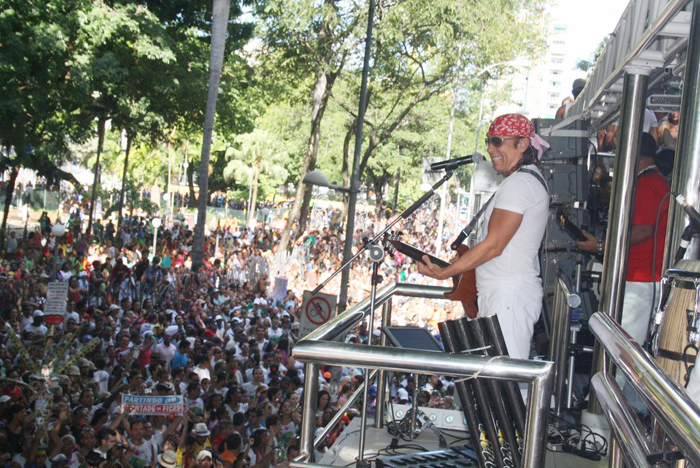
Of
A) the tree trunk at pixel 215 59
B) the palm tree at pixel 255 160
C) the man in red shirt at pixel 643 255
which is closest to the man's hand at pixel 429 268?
the man in red shirt at pixel 643 255

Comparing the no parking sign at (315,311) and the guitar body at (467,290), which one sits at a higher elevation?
the guitar body at (467,290)

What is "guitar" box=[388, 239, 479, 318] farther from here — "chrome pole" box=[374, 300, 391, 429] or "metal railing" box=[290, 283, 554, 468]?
"metal railing" box=[290, 283, 554, 468]

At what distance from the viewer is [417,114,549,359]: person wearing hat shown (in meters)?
3.63

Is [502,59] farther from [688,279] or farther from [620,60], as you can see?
[688,279]

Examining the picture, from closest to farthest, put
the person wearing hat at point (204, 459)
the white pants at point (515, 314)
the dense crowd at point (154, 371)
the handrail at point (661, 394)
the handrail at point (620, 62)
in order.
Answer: the handrail at point (661, 394) < the handrail at point (620, 62) < the white pants at point (515, 314) < the person wearing hat at point (204, 459) < the dense crowd at point (154, 371)

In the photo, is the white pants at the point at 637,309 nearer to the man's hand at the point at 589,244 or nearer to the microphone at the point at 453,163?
the man's hand at the point at 589,244

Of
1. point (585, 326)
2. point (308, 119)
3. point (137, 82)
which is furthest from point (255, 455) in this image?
point (308, 119)

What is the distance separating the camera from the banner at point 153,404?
8.94 metres

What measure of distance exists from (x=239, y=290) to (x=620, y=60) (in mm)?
18705

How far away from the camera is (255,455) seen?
29.2 feet

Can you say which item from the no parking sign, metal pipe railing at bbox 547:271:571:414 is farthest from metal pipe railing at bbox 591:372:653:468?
the no parking sign

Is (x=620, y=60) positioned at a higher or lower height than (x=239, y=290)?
higher

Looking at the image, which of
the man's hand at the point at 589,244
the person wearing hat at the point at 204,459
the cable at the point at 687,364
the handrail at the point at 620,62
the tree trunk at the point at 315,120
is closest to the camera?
the cable at the point at 687,364

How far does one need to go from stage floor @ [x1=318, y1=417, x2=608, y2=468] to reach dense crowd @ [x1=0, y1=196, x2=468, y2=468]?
306 millimetres
